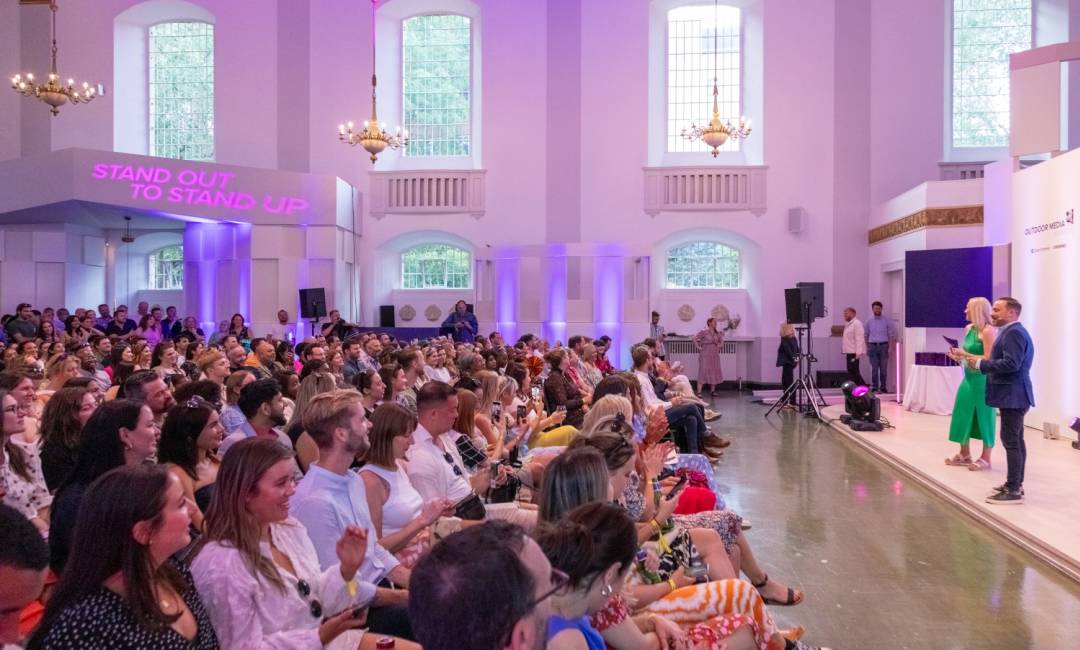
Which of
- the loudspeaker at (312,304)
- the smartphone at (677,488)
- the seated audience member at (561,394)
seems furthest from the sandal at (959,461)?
the loudspeaker at (312,304)

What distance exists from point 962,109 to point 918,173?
4.71 feet

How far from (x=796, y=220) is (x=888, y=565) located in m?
11.1

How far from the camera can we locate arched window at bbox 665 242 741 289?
16.2m

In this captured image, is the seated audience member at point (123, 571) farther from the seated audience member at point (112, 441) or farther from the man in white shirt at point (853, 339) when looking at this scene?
the man in white shirt at point (853, 339)

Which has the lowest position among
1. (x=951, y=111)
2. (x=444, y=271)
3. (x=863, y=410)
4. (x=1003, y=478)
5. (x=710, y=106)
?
(x=1003, y=478)

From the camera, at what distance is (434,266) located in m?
16.7

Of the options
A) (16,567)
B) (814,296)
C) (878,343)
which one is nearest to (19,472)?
(16,567)

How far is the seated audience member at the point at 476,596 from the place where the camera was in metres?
1.36

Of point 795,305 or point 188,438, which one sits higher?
point 795,305

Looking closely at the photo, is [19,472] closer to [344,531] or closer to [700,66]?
[344,531]

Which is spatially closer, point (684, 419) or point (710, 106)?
point (684, 419)

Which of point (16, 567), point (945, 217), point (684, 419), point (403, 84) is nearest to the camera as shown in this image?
point (16, 567)

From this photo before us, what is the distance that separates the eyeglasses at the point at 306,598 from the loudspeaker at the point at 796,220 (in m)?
14.1

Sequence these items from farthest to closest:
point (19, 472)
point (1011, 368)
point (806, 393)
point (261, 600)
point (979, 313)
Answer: point (806, 393) < point (979, 313) < point (1011, 368) < point (19, 472) < point (261, 600)
